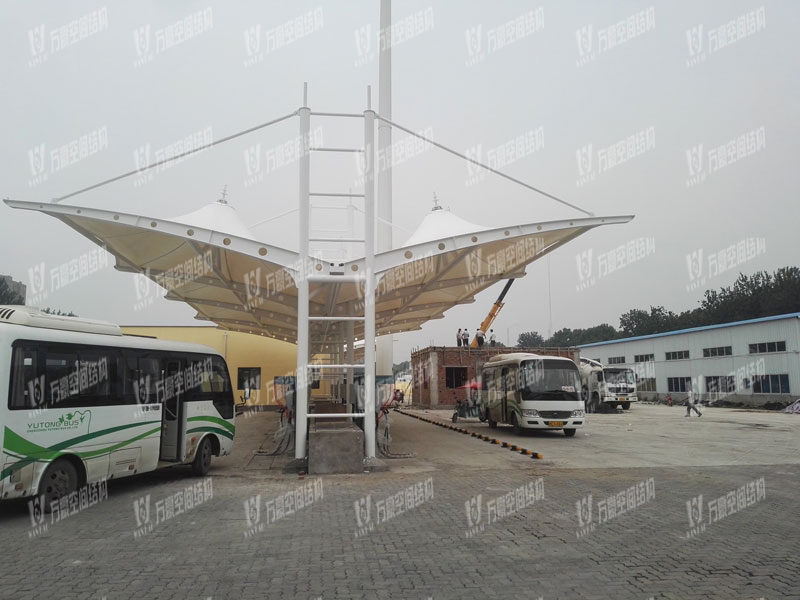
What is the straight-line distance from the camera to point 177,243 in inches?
516

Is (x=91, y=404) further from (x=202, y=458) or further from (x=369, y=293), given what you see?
(x=369, y=293)

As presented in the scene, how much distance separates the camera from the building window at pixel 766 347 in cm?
3491

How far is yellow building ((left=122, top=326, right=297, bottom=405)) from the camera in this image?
34.6 metres

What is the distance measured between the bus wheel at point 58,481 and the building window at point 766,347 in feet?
123

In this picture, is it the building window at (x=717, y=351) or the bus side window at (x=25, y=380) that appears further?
the building window at (x=717, y=351)

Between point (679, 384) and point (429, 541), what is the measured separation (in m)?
43.3

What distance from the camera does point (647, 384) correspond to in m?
48.3

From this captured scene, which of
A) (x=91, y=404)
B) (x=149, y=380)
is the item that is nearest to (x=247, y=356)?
(x=149, y=380)

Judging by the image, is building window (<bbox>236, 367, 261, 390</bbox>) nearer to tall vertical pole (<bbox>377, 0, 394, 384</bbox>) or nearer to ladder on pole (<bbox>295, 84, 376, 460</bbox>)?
tall vertical pole (<bbox>377, 0, 394, 384</bbox>)

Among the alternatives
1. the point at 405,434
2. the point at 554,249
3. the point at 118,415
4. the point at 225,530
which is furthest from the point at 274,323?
the point at 225,530

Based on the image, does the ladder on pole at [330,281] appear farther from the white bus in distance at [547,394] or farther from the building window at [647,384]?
the building window at [647,384]

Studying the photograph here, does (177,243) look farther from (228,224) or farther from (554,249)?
(554,249)

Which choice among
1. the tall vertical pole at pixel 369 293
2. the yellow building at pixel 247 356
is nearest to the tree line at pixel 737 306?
the yellow building at pixel 247 356

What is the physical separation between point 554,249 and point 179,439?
9.44 meters
